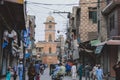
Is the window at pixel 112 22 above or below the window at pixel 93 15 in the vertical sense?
below

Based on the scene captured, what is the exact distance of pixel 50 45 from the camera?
191125mm

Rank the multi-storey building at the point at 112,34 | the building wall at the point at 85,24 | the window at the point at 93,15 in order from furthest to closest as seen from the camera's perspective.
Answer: the building wall at the point at 85,24
the window at the point at 93,15
the multi-storey building at the point at 112,34

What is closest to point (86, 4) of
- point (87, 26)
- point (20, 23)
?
point (87, 26)

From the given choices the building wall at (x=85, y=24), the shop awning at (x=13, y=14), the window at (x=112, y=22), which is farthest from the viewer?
the building wall at (x=85, y=24)

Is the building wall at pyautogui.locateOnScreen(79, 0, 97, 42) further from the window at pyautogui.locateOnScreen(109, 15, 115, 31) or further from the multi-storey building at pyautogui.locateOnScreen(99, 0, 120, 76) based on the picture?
the window at pyautogui.locateOnScreen(109, 15, 115, 31)

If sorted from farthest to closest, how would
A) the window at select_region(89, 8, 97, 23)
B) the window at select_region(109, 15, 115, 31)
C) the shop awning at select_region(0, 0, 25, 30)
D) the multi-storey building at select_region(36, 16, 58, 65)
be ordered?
the multi-storey building at select_region(36, 16, 58, 65), the window at select_region(89, 8, 97, 23), the window at select_region(109, 15, 115, 31), the shop awning at select_region(0, 0, 25, 30)

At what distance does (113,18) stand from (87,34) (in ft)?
71.5

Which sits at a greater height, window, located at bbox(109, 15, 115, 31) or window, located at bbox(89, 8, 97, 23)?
window, located at bbox(89, 8, 97, 23)

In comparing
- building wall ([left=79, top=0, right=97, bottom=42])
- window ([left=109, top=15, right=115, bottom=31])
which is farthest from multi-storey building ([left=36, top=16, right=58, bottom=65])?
window ([left=109, top=15, right=115, bottom=31])

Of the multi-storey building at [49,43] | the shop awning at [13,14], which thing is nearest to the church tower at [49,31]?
the multi-storey building at [49,43]

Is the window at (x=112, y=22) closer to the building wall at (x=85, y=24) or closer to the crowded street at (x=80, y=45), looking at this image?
the crowded street at (x=80, y=45)

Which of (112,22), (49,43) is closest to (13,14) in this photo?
(112,22)

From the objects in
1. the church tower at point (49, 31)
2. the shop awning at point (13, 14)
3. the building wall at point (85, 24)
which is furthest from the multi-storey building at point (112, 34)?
the church tower at point (49, 31)

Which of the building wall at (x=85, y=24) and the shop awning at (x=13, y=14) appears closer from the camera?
the shop awning at (x=13, y=14)
